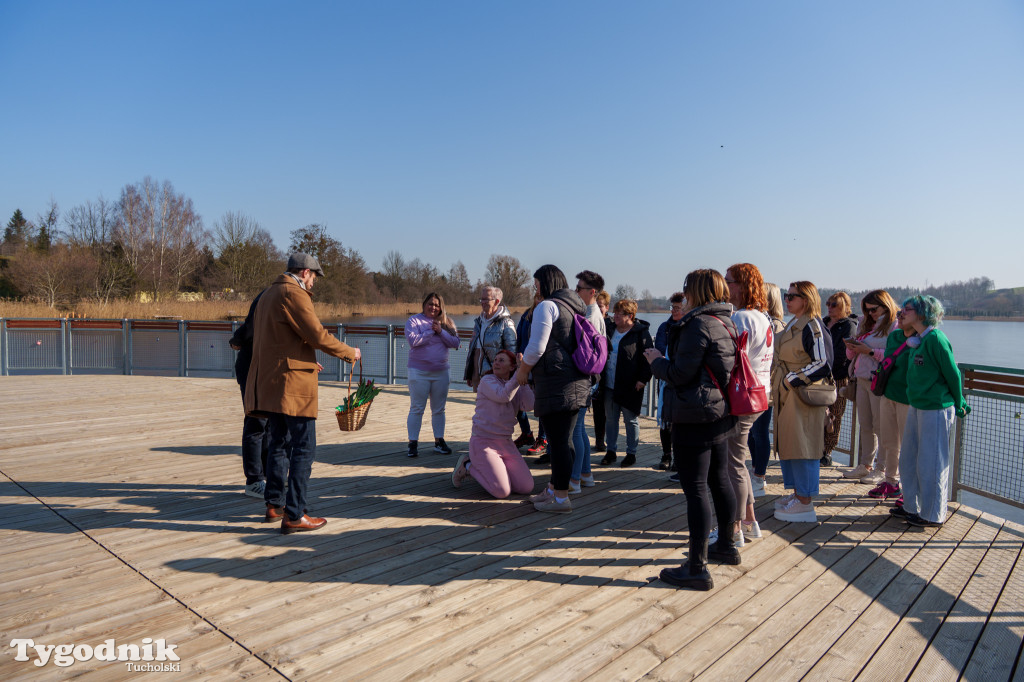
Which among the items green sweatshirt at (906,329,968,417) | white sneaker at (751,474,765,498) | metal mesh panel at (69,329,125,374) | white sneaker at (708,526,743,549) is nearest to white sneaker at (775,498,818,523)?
white sneaker at (751,474,765,498)

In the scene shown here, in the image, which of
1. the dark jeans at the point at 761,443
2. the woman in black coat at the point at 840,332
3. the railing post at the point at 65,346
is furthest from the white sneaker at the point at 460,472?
the railing post at the point at 65,346

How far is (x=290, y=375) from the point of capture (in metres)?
3.79

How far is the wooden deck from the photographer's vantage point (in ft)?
8.23

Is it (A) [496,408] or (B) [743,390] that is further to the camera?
(A) [496,408]

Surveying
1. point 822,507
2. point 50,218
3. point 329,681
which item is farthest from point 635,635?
point 50,218

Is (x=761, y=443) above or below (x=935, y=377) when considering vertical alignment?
below

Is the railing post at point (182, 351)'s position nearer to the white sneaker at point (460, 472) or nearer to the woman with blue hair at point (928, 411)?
the white sneaker at point (460, 472)

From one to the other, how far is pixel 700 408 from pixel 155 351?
12599 mm

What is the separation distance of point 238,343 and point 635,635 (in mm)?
3480

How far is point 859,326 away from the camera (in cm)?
572

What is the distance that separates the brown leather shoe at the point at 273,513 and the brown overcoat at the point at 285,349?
689 millimetres

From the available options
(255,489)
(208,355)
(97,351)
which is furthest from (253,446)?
(97,351)

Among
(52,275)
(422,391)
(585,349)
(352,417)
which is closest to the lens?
(585,349)

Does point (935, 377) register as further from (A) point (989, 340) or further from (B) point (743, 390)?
(A) point (989, 340)
